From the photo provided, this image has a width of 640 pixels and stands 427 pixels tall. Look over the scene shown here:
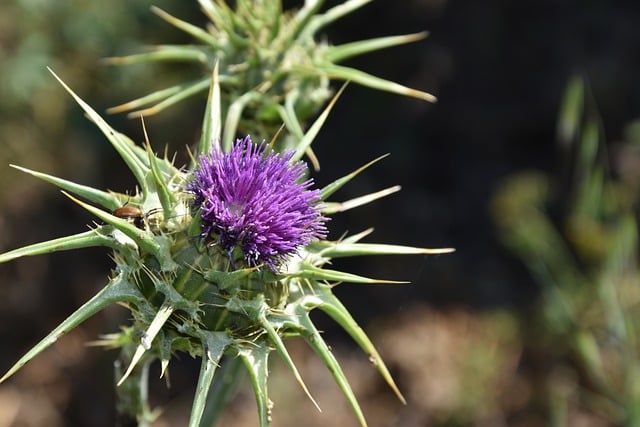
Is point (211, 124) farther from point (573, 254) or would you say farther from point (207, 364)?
point (573, 254)

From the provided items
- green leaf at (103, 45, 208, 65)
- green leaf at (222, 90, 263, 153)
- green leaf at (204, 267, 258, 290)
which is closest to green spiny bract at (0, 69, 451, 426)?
green leaf at (204, 267, 258, 290)

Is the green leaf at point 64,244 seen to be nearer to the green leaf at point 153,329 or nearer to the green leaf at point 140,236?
the green leaf at point 140,236

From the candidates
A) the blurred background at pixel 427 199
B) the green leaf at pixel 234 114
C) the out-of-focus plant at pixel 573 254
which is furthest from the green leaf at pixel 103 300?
the blurred background at pixel 427 199

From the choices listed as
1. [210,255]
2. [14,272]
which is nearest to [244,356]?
[210,255]

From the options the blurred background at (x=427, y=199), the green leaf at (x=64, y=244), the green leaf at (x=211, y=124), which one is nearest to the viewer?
the green leaf at (x=64, y=244)

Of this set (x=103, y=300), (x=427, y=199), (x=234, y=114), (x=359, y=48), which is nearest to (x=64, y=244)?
(x=103, y=300)

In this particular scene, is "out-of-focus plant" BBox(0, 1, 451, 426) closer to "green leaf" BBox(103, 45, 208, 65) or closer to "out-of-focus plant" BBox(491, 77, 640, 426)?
"green leaf" BBox(103, 45, 208, 65)

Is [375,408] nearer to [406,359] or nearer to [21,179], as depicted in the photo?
[406,359]
